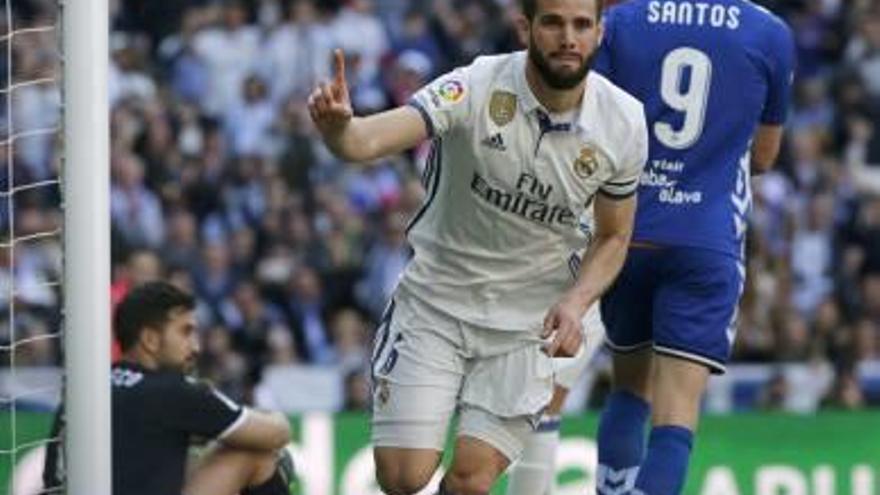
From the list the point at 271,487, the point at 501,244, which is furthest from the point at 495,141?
the point at 271,487

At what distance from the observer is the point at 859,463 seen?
15781 mm

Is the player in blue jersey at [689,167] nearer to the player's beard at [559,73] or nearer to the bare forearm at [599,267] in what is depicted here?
the bare forearm at [599,267]

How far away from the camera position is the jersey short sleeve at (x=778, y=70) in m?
9.61

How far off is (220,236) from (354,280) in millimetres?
977

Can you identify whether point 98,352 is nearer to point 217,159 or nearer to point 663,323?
point 663,323

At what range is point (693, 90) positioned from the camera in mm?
9516

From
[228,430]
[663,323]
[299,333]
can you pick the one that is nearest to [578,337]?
[663,323]

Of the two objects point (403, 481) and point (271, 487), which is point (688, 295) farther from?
point (271, 487)

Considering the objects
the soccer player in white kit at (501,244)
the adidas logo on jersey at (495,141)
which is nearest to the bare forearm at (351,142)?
the soccer player in white kit at (501,244)

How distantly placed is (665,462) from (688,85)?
1.29m

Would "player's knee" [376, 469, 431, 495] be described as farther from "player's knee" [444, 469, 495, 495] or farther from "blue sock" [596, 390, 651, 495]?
"blue sock" [596, 390, 651, 495]

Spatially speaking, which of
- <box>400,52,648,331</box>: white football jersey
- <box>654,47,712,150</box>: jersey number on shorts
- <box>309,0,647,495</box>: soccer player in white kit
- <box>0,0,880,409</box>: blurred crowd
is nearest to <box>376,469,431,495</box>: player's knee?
<box>309,0,647,495</box>: soccer player in white kit

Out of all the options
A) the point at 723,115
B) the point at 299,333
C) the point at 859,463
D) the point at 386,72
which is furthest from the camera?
the point at 386,72

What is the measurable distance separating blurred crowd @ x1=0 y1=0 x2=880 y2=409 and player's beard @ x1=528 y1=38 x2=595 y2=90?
8.00 m
